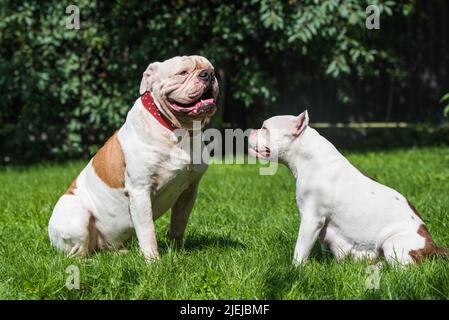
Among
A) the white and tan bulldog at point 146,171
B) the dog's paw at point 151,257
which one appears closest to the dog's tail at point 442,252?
the white and tan bulldog at point 146,171

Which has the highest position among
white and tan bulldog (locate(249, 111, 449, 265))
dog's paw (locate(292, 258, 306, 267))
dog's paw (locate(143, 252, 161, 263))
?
white and tan bulldog (locate(249, 111, 449, 265))

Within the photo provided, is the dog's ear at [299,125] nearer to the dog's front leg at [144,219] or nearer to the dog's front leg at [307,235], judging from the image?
the dog's front leg at [307,235]

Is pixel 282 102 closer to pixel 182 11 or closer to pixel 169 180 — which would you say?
pixel 182 11

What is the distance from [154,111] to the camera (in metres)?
3.97

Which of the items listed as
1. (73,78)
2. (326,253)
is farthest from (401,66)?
(326,253)

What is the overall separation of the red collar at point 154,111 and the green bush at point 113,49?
16.1ft

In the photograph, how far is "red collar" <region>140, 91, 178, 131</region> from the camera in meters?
3.93

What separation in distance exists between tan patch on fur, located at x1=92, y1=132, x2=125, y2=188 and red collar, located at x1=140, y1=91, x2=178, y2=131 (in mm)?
310

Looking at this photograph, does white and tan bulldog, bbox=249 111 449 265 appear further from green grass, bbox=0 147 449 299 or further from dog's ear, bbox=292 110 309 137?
green grass, bbox=0 147 449 299

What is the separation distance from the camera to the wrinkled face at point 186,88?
386cm

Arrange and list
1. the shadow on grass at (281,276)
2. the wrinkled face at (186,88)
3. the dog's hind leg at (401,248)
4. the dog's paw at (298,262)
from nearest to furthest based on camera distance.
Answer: the shadow on grass at (281,276) < the dog's hind leg at (401,248) < the dog's paw at (298,262) < the wrinkled face at (186,88)

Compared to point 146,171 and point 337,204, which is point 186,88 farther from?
point 337,204

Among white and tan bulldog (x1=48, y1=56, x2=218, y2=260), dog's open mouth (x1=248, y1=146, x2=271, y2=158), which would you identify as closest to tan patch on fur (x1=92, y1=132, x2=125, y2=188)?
white and tan bulldog (x1=48, y1=56, x2=218, y2=260)
